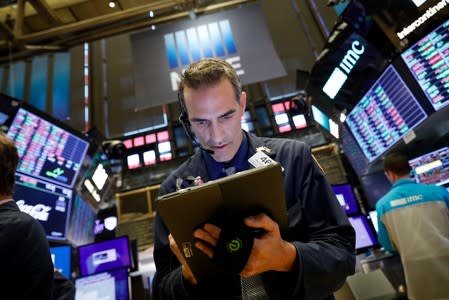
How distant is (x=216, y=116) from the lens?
1.12 m

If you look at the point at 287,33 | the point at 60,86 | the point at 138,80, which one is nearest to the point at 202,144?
the point at 138,80

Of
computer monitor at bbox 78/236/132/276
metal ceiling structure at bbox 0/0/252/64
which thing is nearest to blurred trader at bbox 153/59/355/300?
metal ceiling structure at bbox 0/0/252/64

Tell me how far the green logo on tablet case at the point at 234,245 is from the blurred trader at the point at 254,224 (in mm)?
40

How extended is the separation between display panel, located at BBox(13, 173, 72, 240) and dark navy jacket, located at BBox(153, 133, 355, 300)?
2384 mm

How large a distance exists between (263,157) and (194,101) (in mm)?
304

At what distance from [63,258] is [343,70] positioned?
148 inches

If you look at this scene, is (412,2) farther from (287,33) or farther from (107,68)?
A: (107,68)

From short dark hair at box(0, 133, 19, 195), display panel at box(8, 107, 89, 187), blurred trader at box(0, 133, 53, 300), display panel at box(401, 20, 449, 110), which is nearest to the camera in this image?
blurred trader at box(0, 133, 53, 300)

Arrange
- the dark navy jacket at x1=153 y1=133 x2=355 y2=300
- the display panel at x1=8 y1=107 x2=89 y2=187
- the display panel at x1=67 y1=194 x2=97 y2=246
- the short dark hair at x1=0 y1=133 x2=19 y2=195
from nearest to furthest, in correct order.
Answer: the dark navy jacket at x1=153 y1=133 x2=355 y2=300, the short dark hair at x1=0 y1=133 x2=19 y2=195, the display panel at x1=8 y1=107 x2=89 y2=187, the display panel at x1=67 y1=194 x2=97 y2=246

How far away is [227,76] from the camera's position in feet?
3.82

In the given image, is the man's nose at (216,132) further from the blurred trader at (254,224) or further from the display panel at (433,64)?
A: the display panel at (433,64)

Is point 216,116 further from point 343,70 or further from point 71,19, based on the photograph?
point 71,19

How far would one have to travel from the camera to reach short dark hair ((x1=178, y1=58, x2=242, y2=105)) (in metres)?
1.13

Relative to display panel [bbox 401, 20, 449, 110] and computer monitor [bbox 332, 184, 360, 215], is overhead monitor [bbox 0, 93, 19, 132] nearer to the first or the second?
computer monitor [bbox 332, 184, 360, 215]
